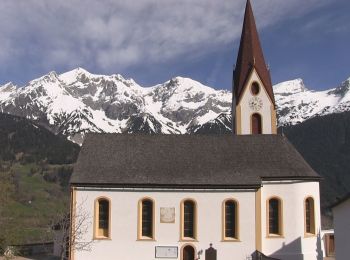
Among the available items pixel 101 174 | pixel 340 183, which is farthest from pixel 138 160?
pixel 340 183

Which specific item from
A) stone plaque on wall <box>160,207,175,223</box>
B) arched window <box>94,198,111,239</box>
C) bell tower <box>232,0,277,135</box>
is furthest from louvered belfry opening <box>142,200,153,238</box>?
bell tower <box>232,0,277,135</box>

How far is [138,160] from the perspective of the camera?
47.6 meters

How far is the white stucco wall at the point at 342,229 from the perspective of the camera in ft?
118

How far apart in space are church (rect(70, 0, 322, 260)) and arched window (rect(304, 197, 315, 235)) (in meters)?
0.08

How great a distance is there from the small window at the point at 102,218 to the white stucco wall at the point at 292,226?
12.9m

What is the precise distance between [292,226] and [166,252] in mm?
10634

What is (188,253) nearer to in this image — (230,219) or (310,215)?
(230,219)

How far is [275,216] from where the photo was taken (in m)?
45.8

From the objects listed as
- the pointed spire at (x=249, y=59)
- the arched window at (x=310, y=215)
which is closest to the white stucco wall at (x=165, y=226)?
the arched window at (x=310, y=215)

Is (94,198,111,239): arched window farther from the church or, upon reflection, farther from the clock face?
the clock face

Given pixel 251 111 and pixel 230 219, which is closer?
pixel 230 219

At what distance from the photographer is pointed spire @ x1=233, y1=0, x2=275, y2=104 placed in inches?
2325

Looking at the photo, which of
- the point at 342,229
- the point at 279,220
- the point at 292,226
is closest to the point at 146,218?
the point at 279,220

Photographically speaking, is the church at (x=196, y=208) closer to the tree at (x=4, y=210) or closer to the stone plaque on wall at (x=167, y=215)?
the stone plaque on wall at (x=167, y=215)
